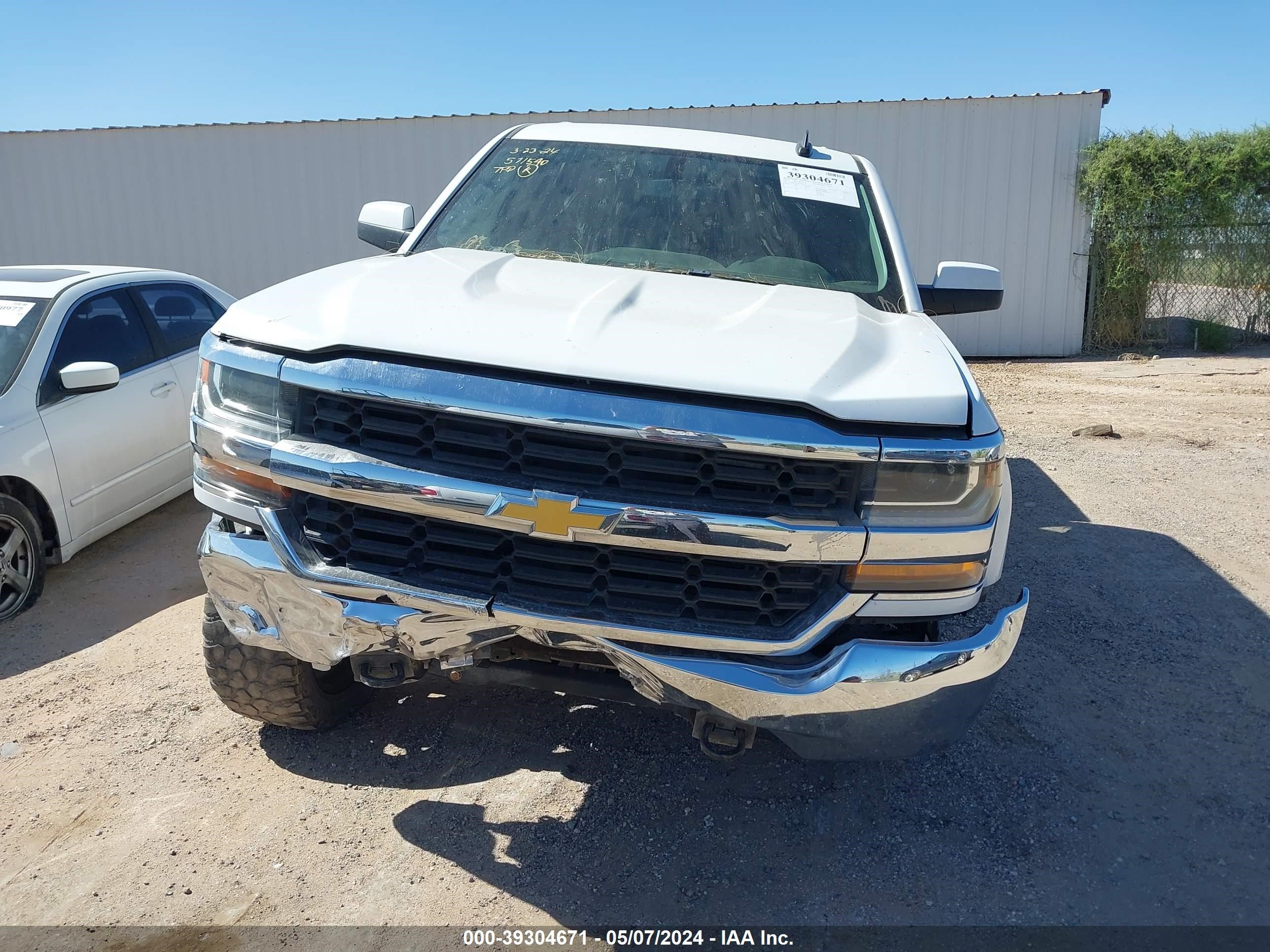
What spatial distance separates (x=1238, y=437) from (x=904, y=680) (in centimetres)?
717

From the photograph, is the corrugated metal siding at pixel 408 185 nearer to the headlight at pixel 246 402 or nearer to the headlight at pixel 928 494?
the headlight at pixel 928 494

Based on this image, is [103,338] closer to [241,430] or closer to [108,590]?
[108,590]

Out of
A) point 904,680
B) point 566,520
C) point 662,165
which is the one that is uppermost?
point 662,165

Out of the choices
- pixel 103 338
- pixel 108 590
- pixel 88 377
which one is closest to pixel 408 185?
pixel 103 338

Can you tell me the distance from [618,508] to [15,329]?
13.3 ft

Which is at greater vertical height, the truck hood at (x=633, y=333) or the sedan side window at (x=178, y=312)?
the truck hood at (x=633, y=333)

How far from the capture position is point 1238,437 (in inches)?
303

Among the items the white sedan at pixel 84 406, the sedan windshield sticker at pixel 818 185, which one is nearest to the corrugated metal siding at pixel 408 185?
the white sedan at pixel 84 406

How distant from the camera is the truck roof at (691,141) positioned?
155 inches

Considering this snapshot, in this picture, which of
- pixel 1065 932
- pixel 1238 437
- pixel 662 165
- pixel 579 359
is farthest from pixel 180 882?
pixel 1238 437

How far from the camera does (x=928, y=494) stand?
215 centimetres

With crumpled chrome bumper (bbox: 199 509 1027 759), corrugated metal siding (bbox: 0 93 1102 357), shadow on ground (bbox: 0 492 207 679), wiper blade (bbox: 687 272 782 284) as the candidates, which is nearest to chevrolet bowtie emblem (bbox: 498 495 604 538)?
crumpled chrome bumper (bbox: 199 509 1027 759)

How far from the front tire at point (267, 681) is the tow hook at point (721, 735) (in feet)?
3.68

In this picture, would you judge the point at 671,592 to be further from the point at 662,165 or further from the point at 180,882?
the point at 662,165
